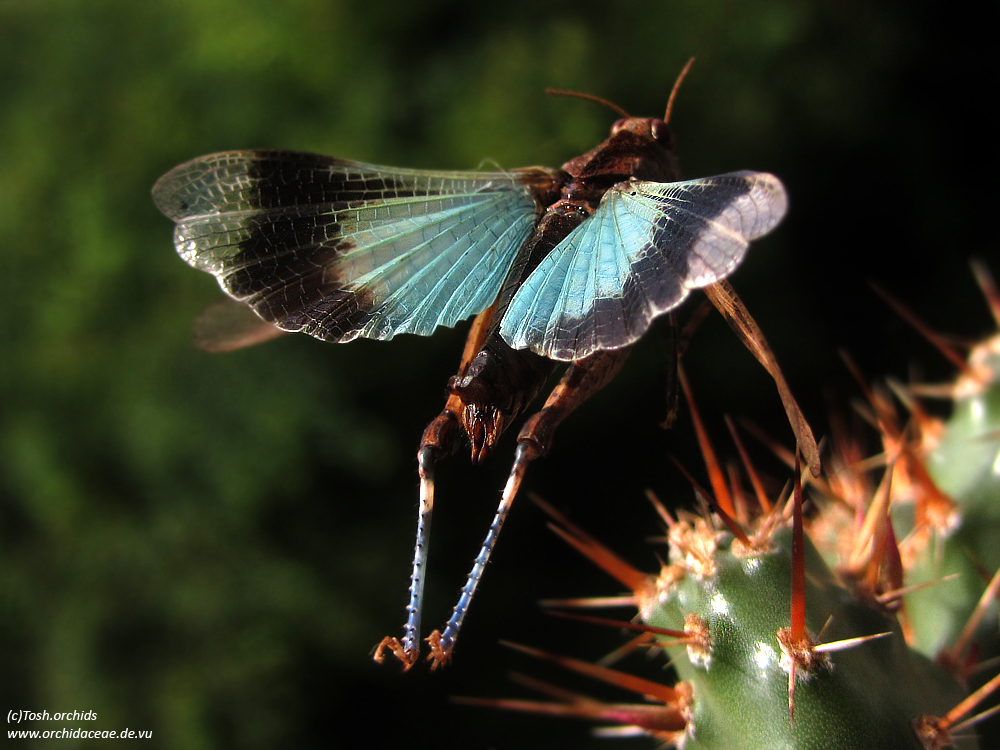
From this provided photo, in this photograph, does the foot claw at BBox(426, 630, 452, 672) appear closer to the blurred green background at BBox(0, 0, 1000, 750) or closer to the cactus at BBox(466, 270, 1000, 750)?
the cactus at BBox(466, 270, 1000, 750)

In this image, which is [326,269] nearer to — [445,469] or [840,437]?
[840,437]

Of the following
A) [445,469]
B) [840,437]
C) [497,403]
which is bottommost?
[445,469]

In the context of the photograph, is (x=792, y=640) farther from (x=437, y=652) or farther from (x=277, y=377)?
(x=277, y=377)

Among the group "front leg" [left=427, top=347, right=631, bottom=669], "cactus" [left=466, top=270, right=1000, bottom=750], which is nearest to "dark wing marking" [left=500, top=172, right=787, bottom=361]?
"front leg" [left=427, top=347, right=631, bottom=669]

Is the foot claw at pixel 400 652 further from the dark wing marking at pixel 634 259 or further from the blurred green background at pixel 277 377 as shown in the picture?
the blurred green background at pixel 277 377

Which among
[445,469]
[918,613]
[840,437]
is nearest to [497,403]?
[918,613]


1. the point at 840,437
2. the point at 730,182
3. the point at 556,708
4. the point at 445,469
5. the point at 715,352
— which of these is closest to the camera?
the point at 730,182
